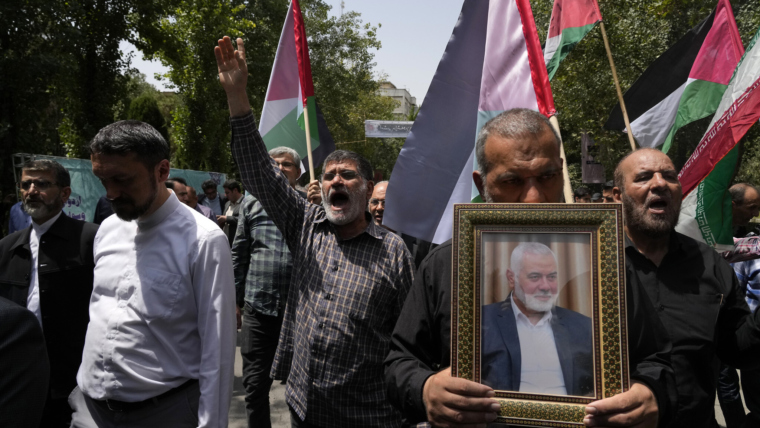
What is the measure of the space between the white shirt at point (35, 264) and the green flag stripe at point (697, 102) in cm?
459

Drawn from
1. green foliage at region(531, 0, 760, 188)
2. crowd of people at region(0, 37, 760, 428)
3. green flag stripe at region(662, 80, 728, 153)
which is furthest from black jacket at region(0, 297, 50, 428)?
green foliage at region(531, 0, 760, 188)

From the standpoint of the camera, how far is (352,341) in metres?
3.02

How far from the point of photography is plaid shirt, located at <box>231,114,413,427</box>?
3016mm

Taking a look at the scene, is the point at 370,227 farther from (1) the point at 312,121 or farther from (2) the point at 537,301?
(1) the point at 312,121

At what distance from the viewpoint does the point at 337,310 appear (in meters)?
3.06

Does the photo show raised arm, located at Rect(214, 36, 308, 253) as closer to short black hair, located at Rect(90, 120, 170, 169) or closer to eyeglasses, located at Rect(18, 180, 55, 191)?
short black hair, located at Rect(90, 120, 170, 169)

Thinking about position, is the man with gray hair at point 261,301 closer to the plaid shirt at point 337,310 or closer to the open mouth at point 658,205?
the plaid shirt at point 337,310

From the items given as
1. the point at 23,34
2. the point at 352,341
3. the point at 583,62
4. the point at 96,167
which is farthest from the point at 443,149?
the point at 583,62

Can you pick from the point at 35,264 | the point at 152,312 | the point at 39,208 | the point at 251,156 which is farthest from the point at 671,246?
the point at 39,208

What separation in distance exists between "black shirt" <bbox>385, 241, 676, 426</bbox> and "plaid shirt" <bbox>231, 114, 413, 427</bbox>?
107 centimetres

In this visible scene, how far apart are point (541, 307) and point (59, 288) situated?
2.91 meters

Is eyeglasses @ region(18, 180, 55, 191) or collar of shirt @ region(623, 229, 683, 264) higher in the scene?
eyeglasses @ region(18, 180, 55, 191)

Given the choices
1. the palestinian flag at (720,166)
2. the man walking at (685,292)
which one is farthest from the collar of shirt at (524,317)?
the palestinian flag at (720,166)

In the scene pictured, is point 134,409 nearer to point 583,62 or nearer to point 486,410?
point 486,410
